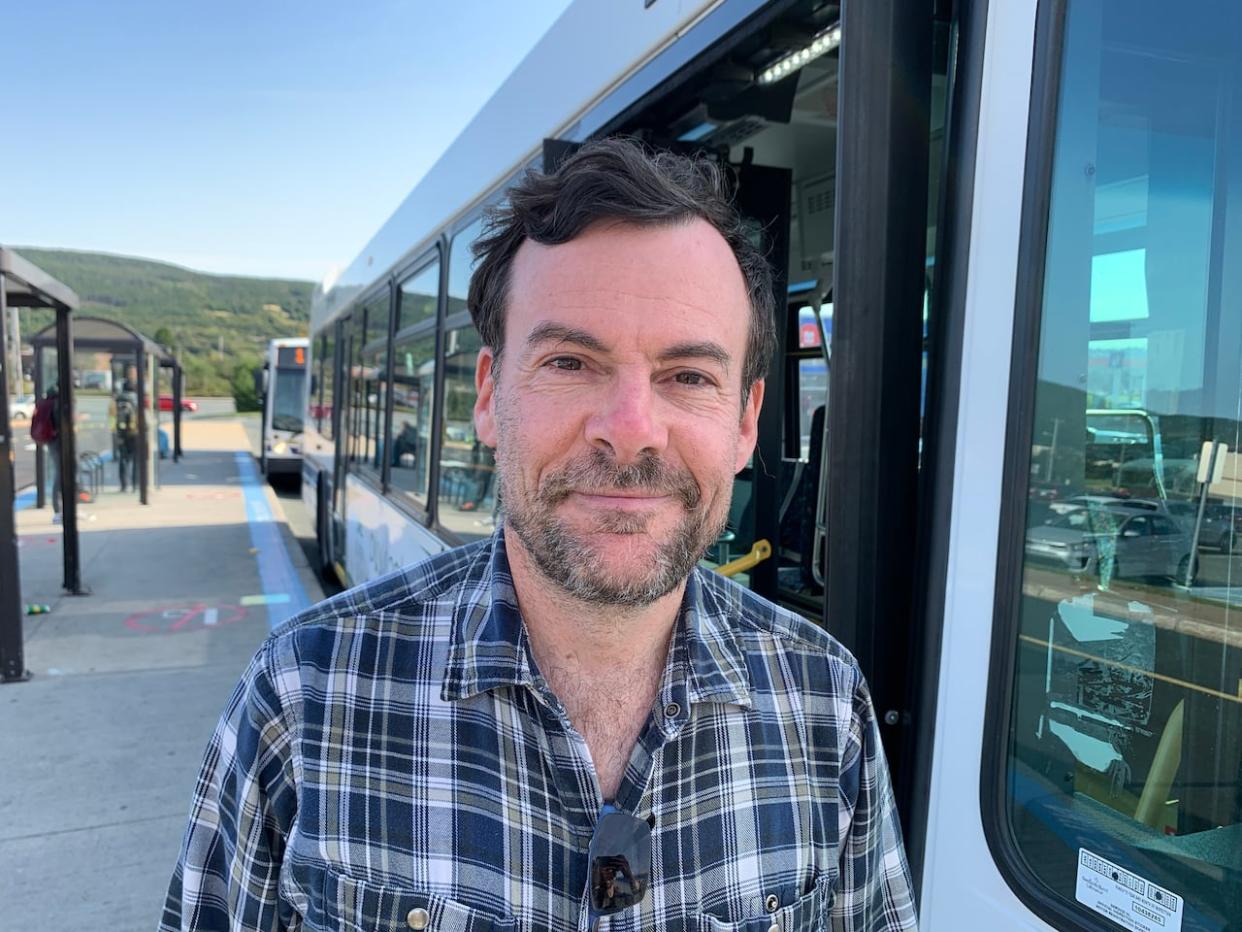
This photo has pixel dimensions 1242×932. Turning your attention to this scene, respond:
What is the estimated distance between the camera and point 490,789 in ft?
3.65

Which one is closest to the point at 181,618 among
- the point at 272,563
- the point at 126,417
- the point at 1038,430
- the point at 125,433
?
the point at 272,563

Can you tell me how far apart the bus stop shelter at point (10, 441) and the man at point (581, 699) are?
5364 millimetres

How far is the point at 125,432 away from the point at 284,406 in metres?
4.33

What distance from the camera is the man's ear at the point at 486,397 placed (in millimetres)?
1358

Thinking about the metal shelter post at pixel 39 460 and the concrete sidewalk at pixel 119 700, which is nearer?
the concrete sidewalk at pixel 119 700

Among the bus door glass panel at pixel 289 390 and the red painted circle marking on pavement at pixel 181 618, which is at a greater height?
the bus door glass panel at pixel 289 390

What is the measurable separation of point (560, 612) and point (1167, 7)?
1.15 metres

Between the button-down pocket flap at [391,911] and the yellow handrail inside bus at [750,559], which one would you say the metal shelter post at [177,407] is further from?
the button-down pocket flap at [391,911]

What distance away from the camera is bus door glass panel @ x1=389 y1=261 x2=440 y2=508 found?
4668mm

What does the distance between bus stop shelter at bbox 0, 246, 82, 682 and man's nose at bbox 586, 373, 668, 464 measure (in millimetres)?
5514

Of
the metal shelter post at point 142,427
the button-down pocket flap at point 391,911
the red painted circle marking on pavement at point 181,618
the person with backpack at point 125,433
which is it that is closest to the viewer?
the button-down pocket flap at point 391,911

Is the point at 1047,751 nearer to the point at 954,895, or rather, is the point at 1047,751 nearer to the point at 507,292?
the point at 954,895

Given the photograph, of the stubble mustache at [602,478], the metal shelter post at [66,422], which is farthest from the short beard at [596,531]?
the metal shelter post at [66,422]

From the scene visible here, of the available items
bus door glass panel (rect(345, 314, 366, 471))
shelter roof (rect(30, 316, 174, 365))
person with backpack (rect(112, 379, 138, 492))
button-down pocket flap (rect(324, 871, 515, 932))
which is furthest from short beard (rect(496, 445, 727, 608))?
person with backpack (rect(112, 379, 138, 492))
